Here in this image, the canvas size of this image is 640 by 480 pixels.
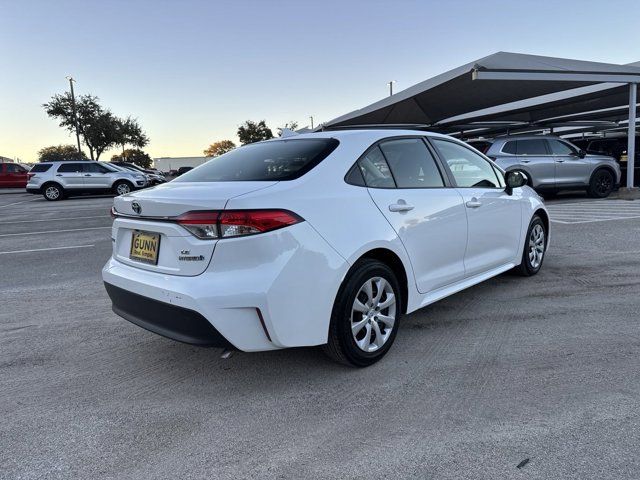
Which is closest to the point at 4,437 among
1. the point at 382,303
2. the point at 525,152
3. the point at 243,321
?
the point at 243,321

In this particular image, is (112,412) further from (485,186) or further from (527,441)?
(485,186)

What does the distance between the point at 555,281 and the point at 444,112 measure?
59.6ft

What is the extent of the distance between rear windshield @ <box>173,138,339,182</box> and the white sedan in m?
0.02

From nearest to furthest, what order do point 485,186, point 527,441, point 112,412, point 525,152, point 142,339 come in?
point 527,441
point 112,412
point 142,339
point 485,186
point 525,152

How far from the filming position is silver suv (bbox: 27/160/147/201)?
20.5 m

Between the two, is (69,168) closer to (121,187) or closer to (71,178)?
(71,178)

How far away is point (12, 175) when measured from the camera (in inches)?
1122

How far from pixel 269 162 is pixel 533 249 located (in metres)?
3.31

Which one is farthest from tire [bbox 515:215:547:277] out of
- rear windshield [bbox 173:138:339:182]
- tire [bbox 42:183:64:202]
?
tire [bbox 42:183:64:202]

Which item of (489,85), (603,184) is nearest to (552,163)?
(603,184)

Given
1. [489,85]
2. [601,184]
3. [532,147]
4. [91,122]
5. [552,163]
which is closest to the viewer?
[532,147]

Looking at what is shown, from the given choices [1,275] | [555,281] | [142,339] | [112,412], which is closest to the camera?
[112,412]

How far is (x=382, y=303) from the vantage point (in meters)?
3.16

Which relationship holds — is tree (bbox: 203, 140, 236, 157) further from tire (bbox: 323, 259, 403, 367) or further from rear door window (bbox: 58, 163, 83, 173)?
tire (bbox: 323, 259, 403, 367)
